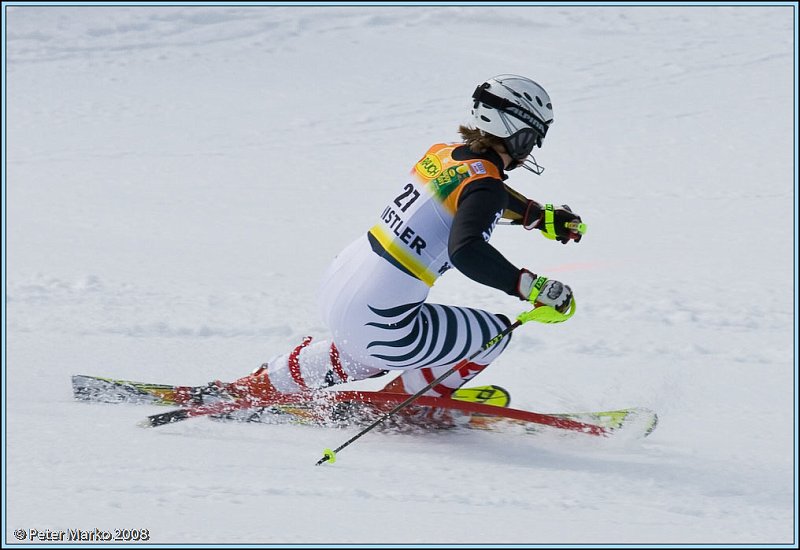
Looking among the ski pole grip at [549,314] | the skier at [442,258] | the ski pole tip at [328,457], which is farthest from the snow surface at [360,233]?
the ski pole grip at [549,314]

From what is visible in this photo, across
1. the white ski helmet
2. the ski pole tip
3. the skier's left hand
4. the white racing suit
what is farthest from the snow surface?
the white ski helmet

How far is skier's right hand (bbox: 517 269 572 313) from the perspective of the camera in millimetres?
3826

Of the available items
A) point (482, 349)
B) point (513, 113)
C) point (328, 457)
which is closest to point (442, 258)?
point (482, 349)

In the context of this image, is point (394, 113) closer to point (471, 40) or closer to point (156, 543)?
point (471, 40)

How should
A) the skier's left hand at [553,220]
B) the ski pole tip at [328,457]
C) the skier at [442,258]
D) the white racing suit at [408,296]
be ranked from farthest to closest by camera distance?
the skier's left hand at [553,220] → the ski pole tip at [328,457] → the white racing suit at [408,296] → the skier at [442,258]

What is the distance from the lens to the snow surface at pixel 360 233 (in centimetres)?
377

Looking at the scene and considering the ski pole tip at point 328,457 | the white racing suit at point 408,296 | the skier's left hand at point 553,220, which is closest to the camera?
the white racing suit at point 408,296

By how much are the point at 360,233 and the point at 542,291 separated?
5539mm

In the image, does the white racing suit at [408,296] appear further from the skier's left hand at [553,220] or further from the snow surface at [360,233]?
the skier's left hand at [553,220]

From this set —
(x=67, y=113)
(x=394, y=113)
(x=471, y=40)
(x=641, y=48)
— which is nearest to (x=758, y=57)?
(x=641, y=48)

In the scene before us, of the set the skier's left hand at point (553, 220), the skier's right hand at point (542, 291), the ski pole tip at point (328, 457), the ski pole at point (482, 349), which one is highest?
the skier's left hand at point (553, 220)

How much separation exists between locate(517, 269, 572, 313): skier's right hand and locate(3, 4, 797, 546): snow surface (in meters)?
0.76

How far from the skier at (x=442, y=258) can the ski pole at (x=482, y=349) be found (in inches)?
1.4

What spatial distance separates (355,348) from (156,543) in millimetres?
1290
